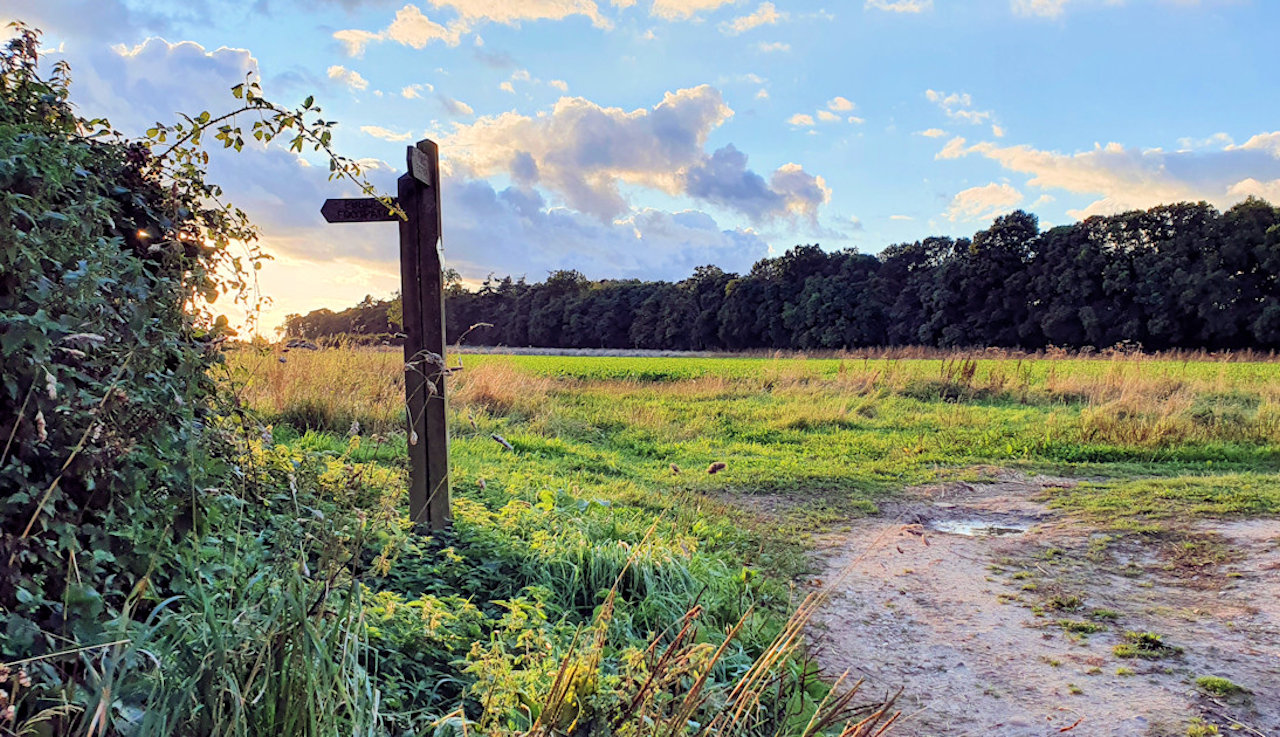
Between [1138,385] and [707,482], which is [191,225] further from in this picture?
[1138,385]

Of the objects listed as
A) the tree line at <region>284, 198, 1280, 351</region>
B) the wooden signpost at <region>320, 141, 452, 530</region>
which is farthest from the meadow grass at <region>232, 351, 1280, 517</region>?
the tree line at <region>284, 198, 1280, 351</region>

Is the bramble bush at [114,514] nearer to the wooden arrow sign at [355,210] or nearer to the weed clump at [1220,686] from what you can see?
the wooden arrow sign at [355,210]

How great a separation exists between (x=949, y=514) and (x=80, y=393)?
6.61 metres

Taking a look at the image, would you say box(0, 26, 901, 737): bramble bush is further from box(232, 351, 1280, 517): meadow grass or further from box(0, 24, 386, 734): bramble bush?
box(232, 351, 1280, 517): meadow grass

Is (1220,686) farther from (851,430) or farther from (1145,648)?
(851,430)

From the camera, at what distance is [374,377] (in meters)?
8.21

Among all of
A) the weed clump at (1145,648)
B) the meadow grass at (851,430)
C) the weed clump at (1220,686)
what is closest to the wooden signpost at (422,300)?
the meadow grass at (851,430)

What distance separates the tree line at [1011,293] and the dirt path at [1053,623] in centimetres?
1817

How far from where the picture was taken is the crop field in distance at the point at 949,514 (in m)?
3.29

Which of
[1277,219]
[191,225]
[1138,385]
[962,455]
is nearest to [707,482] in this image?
[962,455]

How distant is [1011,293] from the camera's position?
43.9m

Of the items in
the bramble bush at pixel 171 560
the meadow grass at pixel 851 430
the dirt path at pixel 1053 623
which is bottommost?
the dirt path at pixel 1053 623

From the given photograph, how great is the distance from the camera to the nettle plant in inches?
60.5

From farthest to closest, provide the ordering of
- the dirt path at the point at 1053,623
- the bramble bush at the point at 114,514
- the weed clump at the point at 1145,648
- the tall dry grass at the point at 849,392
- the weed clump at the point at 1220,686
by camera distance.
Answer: the tall dry grass at the point at 849,392 → the weed clump at the point at 1145,648 → the weed clump at the point at 1220,686 → the dirt path at the point at 1053,623 → the bramble bush at the point at 114,514
